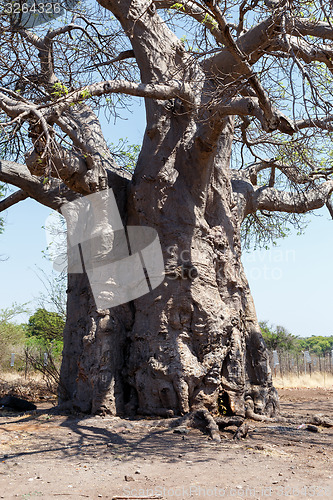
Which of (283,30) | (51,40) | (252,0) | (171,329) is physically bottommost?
(171,329)

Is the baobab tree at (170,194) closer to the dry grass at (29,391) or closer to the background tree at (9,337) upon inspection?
the dry grass at (29,391)

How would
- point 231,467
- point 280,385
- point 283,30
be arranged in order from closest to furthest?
point 231,467
point 283,30
point 280,385

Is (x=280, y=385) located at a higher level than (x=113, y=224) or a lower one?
lower

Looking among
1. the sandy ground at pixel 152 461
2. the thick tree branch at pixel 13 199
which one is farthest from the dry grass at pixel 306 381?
the thick tree branch at pixel 13 199

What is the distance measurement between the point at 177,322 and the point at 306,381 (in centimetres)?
953

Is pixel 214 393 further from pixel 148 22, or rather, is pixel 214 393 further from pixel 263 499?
pixel 148 22

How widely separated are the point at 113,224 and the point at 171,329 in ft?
5.09

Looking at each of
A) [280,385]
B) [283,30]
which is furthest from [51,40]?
[280,385]

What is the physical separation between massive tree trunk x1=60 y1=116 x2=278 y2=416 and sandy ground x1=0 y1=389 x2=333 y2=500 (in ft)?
1.54

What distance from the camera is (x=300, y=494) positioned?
2.97m

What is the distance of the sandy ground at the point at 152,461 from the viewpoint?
119 inches
